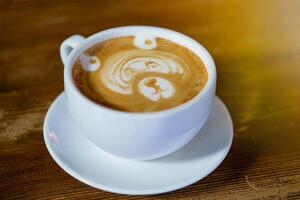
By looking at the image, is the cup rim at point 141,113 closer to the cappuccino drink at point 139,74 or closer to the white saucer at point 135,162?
the cappuccino drink at point 139,74

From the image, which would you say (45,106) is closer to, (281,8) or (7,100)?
(7,100)

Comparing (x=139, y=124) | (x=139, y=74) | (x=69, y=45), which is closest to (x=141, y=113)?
(x=139, y=124)

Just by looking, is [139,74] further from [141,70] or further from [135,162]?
[135,162]

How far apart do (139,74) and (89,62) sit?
0.31 feet

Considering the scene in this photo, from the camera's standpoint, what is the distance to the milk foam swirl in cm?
73

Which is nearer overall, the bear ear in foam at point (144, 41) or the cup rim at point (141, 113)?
the cup rim at point (141, 113)

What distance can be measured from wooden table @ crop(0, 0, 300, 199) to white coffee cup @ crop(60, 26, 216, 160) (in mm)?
76

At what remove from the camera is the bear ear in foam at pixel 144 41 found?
82 centimetres

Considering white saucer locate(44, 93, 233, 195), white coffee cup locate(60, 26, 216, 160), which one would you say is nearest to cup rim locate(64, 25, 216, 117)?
white coffee cup locate(60, 26, 216, 160)

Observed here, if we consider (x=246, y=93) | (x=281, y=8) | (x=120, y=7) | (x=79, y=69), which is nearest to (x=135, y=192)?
(x=79, y=69)

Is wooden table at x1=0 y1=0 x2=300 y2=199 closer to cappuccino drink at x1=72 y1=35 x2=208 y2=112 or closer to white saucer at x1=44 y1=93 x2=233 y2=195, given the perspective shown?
white saucer at x1=44 y1=93 x2=233 y2=195

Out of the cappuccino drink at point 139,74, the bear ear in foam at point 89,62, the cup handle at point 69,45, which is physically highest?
the cappuccino drink at point 139,74

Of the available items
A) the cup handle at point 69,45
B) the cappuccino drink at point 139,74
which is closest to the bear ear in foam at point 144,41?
the cappuccino drink at point 139,74

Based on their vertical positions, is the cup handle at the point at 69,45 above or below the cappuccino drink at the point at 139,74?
below
